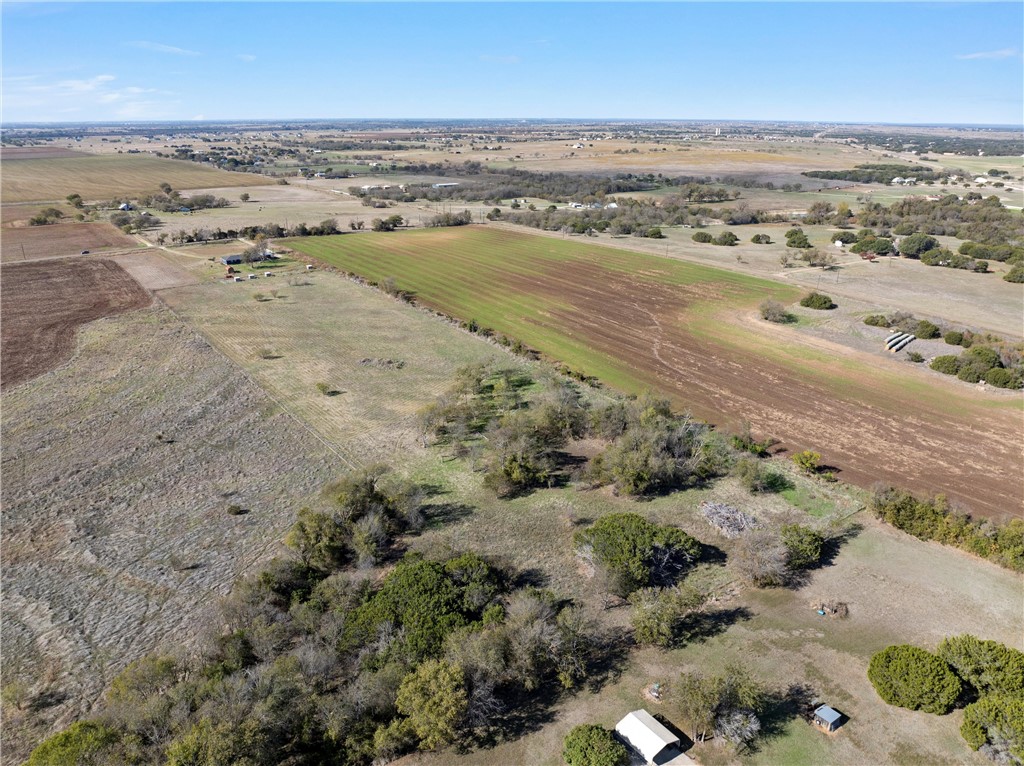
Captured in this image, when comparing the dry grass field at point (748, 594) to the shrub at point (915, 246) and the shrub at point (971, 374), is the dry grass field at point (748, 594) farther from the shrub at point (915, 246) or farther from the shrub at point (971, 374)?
the shrub at point (915, 246)

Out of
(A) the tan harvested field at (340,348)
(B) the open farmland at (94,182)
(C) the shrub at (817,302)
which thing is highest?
(B) the open farmland at (94,182)

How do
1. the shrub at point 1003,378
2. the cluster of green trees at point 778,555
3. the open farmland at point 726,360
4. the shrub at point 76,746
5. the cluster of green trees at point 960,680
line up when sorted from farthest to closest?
the shrub at point 1003,378, the open farmland at point 726,360, the cluster of green trees at point 778,555, the cluster of green trees at point 960,680, the shrub at point 76,746

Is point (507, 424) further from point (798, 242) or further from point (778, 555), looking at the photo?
point (798, 242)

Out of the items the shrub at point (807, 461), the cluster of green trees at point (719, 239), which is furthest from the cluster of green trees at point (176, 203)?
the shrub at point (807, 461)

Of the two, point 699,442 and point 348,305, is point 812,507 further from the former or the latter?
point 348,305

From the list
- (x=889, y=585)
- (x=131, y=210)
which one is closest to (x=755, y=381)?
(x=889, y=585)

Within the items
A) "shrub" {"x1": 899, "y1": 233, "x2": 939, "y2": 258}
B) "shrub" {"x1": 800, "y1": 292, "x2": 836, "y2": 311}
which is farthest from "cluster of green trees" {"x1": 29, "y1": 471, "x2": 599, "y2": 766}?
"shrub" {"x1": 899, "y1": 233, "x2": 939, "y2": 258}
